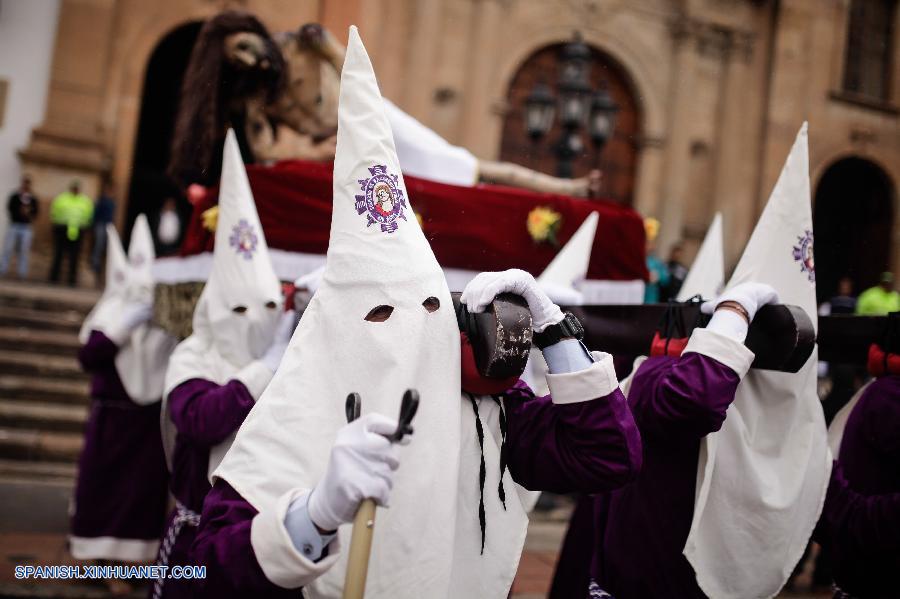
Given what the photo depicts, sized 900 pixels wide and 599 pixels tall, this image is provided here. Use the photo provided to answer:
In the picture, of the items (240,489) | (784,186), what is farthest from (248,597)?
(784,186)

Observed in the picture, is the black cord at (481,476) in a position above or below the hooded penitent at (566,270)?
below

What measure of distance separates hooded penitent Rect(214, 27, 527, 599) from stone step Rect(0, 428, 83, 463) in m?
6.63

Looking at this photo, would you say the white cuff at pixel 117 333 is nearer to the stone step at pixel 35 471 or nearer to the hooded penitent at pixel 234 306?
the hooded penitent at pixel 234 306

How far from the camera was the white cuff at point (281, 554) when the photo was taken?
1645mm

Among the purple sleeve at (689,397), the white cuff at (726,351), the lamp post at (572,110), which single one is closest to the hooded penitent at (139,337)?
the purple sleeve at (689,397)

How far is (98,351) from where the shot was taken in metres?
4.96

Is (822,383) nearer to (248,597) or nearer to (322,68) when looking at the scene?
Answer: (322,68)

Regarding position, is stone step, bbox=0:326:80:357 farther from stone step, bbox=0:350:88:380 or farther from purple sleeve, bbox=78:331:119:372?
purple sleeve, bbox=78:331:119:372

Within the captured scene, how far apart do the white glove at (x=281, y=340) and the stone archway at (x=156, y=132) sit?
40.7 feet

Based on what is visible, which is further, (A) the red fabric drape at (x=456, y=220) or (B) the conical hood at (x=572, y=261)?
(B) the conical hood at (x=572, y=261)

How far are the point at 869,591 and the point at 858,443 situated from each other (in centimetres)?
49

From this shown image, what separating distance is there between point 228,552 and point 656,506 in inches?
61.6

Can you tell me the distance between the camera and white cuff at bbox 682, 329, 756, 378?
2441 millimetres

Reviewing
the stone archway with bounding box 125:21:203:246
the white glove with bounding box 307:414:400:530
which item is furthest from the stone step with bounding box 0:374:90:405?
the white glove with bounding box 307:414:400:530
